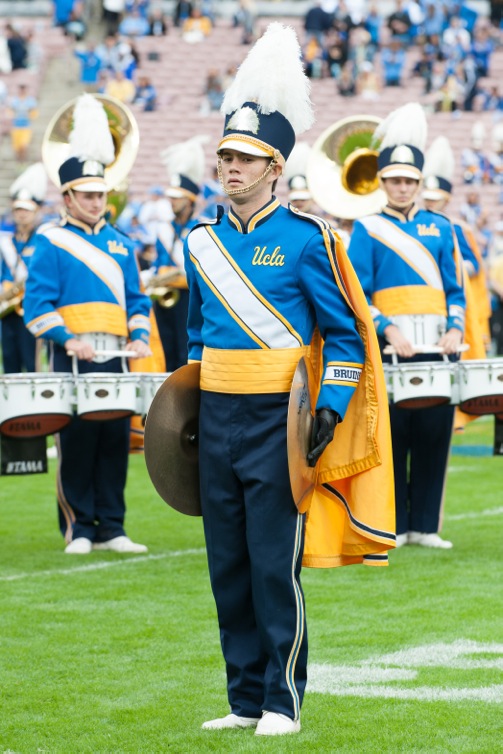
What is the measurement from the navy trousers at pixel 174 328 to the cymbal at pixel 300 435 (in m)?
8.52

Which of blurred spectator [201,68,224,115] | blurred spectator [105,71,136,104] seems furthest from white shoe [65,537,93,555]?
blurred spectator [105,71,136,104]

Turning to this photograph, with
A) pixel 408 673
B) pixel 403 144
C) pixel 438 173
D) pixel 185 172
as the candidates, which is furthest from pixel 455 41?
pixel 408 673

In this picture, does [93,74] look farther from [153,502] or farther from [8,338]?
[153,502]

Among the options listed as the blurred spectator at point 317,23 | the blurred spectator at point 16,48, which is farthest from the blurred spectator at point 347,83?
the blurred spectator at point 16,48

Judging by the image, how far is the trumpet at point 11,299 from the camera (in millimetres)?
13203

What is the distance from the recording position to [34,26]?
32375 millimetres

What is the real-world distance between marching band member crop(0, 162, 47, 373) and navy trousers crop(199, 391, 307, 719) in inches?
342

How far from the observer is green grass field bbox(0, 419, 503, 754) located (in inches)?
177

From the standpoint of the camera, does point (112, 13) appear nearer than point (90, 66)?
No

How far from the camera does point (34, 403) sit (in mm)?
7133

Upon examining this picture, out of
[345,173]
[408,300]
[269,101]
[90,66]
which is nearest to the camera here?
[269,101]

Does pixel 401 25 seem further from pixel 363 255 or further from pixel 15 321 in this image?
pixel 363 255

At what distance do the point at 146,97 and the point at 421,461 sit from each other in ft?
72.4

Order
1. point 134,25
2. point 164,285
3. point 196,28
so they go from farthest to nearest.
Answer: point 134,25 → point 196,28 → point 164,285
